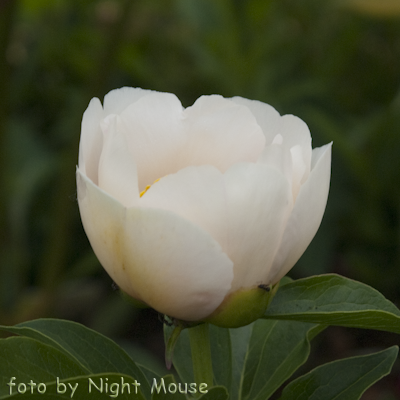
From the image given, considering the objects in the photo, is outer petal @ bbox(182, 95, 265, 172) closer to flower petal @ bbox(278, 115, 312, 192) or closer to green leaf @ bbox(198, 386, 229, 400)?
flower petal @ bbox(278, 115, 312, 192)

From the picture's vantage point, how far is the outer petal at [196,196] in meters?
0.34

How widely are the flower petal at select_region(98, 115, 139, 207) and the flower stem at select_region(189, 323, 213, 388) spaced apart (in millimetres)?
108

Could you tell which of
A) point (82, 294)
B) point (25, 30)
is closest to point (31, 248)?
point (82, 294)

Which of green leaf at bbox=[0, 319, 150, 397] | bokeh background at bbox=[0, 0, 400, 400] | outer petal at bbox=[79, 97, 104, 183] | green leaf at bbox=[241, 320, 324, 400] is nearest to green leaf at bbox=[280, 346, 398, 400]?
green leaf at bbox=[241, 320, 324, 400]

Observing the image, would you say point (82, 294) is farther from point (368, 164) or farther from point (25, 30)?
point (25, 30)

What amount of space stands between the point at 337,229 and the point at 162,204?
105 centimetres

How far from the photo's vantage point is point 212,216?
1.11 feet

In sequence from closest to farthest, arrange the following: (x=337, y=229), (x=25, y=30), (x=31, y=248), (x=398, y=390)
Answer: (x=398, y=390), (x=337, y=229), (x=31, y=248), (x=25, y=30)

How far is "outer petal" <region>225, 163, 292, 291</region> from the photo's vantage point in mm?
341

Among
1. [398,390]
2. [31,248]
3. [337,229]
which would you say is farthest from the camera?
[31,248]

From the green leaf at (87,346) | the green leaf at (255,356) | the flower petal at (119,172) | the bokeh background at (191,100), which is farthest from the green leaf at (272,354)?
the bokeh background at (191,100)

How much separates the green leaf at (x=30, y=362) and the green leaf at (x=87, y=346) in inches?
0.8

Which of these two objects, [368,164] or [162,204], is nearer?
[162,204]

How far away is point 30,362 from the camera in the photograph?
40 centimetres
